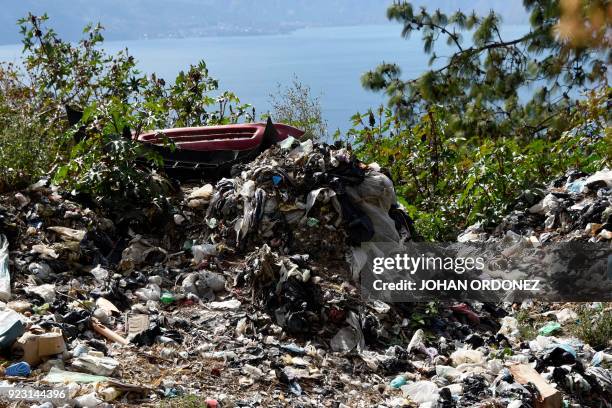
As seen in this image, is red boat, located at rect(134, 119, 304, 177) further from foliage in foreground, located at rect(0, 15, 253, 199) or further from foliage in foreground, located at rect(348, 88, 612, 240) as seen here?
foliage in foreground, located at rect(348, 88, 612, 240)

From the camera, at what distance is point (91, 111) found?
5.81 meters

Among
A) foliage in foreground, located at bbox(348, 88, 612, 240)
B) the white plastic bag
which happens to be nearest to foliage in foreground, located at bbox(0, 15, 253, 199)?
the white plastic bag

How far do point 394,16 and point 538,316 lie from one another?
22.7ft

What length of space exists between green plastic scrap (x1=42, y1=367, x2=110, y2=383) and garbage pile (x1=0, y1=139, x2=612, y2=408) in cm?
1

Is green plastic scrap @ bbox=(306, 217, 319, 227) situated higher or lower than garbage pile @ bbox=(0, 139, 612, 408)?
higher

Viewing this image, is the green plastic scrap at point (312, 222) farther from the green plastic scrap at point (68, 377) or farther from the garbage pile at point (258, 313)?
the green plastic scrap at point (68, 377)

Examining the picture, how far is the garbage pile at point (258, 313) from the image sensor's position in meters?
3.71

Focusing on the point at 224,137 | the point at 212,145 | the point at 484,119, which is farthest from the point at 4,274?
the point at 484,119

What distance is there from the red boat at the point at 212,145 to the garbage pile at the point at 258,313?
0.18 meters

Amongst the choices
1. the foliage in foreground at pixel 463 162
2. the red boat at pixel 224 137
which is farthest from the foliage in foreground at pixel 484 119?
the red boat at pixel 224 137

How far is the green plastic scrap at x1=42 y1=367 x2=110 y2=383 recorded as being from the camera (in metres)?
3.43

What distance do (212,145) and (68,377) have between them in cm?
357

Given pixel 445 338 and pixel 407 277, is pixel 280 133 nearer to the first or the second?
pixel 407 277

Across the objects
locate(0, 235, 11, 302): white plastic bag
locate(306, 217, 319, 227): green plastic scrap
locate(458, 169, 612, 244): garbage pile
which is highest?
locate(458, 169, 612, 244): garbage pile
